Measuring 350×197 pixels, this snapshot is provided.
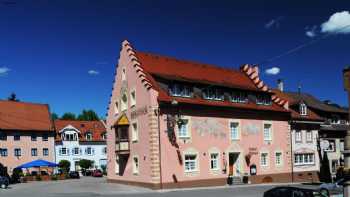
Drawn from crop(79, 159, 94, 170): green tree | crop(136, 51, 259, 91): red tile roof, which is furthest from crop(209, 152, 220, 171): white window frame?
crop(79, 159, 94, 170): green tree

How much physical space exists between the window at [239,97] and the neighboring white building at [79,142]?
39.9 m

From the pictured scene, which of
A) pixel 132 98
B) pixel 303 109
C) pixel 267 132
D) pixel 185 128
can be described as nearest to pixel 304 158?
pixel 303 109

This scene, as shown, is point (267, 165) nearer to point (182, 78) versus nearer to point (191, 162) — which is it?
point (191, 162)

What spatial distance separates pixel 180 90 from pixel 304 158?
18454mm

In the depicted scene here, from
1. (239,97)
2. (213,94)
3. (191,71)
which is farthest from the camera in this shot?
(191,71)

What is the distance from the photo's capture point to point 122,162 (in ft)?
141

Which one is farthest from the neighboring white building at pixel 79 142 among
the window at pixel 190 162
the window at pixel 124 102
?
the window at pixel 190 162

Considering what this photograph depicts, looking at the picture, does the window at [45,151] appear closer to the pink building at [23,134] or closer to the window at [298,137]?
the pink building at [23,134]

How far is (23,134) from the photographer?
6819 cm

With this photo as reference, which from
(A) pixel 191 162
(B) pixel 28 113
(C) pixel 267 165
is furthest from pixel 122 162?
(B) pixel 28 113

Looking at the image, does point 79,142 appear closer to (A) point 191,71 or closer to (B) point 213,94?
(A) point 191,71

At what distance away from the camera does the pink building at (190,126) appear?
121 feet

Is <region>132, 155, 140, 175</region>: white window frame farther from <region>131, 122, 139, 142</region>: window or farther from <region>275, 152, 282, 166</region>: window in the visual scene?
<region>275, 152, 282, 166</region>: window

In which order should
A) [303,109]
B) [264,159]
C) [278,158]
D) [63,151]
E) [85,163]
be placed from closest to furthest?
[264,159] < [278,158] < [303,109] < [85,163] < [63,151]
